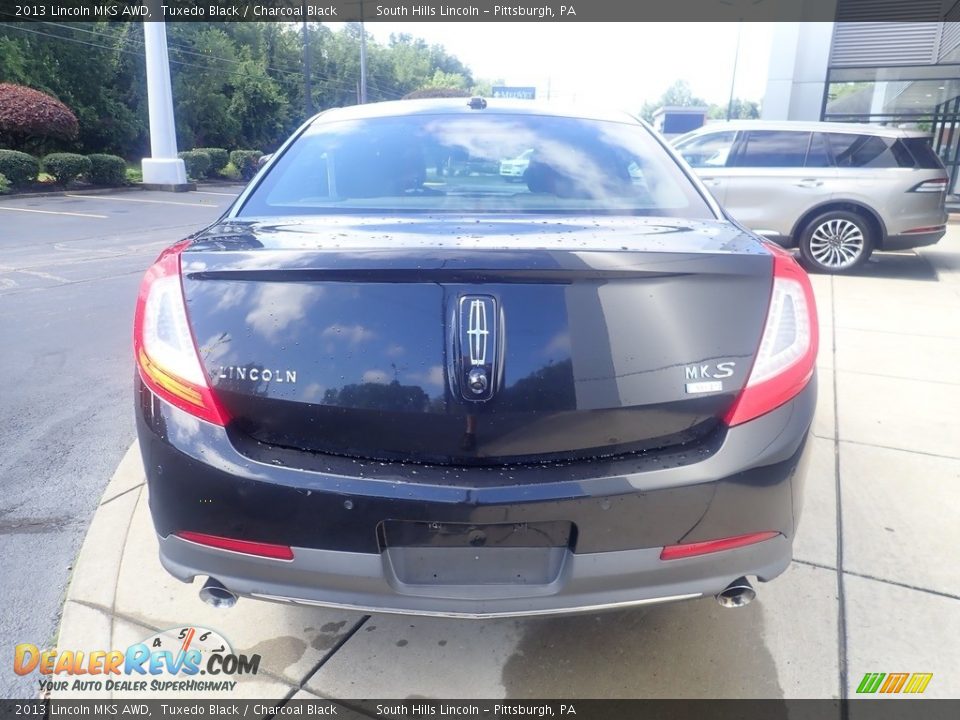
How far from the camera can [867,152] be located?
8914mm

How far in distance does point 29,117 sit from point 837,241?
76.0ft

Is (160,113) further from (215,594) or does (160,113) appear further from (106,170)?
(215,594)

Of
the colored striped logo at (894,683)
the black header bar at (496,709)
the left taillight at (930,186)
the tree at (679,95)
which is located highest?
the tree at (679,95)

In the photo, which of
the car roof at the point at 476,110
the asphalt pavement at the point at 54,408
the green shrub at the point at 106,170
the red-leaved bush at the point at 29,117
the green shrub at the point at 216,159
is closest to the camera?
the asphalt pavement at the point at 54,408

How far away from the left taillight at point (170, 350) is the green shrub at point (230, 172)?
33.9 m

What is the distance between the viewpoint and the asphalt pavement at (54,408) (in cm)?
270

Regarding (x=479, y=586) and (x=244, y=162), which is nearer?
(x=479, y=586)

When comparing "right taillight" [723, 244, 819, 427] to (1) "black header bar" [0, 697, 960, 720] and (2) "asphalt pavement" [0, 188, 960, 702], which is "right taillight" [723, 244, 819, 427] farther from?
(1) "black header bar" [0, 697, 960, 720]

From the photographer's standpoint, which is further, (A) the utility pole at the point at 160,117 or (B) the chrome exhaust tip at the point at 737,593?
(A) the utility pole at the point at 160,117

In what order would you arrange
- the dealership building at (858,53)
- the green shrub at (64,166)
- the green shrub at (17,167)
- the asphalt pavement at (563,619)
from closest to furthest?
the asphalt pavement at (563,619) < the dealership building at (858,53) < the green shrub at (17,167) < the green shrub at (64,166)

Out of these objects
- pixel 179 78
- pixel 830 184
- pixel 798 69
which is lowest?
pixel 830 184

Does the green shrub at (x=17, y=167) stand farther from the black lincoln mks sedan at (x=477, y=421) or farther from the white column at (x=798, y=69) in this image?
the black lincoln mks sedan at (x=477, y=421)

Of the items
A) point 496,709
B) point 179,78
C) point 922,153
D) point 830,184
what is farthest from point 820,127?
point 179,78

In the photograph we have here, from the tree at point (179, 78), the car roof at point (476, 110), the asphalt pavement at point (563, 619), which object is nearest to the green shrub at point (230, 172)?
the tree at point (179, 78)
